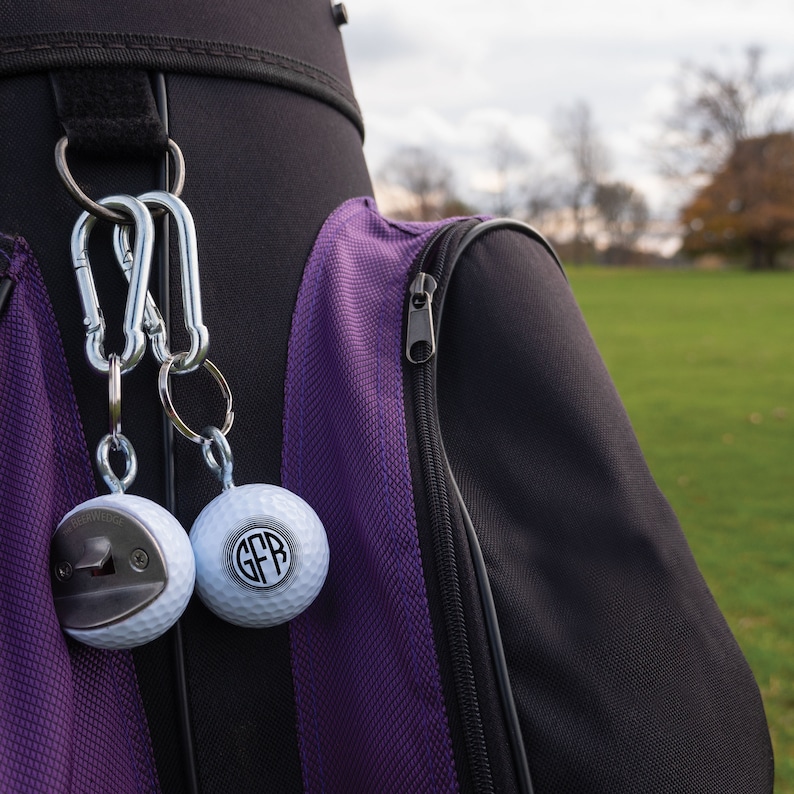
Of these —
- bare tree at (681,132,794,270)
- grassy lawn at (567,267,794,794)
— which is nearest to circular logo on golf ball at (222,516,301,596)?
grassy lawn at (567,267,794,794)

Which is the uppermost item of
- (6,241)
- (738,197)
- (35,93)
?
(35,93)

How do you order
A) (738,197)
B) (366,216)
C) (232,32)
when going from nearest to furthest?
(232,32) < (366,216) < (738,197)

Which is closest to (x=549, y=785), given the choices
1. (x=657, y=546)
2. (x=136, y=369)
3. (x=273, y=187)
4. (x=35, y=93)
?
(x=657, y=546)

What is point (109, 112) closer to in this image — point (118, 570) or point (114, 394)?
point (114, 394)

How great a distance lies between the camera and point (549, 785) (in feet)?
2.16

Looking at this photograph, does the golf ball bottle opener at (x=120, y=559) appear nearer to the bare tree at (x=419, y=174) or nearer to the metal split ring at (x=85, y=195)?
the metal split ring at (x=85, y=195)

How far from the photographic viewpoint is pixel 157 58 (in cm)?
71

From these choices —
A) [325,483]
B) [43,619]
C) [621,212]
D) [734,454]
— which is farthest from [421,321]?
[621,212]

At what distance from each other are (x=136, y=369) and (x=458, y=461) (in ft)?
0.99

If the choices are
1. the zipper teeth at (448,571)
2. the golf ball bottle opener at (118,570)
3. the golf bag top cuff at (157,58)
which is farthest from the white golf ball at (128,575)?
the golf bag top cuff at (157,58)

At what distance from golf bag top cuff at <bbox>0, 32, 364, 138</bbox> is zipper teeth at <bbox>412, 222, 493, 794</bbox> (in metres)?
0.33

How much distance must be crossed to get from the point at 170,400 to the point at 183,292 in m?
0.09

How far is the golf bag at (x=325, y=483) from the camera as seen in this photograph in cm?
65

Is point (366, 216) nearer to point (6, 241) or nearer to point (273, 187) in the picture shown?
point (273, 187)
